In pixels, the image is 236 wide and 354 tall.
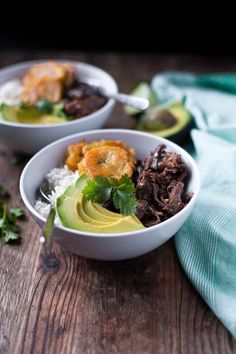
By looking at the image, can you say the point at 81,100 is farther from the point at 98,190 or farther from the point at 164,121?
the point at 98,190

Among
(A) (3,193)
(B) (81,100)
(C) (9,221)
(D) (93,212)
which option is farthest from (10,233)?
(B) (81,100)

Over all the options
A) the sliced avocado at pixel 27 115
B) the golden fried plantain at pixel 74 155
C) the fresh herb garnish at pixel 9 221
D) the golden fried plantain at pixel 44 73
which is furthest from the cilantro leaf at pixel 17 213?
the golden fried plantain at pixel 44 73

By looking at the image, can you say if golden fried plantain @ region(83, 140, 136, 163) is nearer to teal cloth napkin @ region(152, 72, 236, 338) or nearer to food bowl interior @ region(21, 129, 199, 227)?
food bowl interior @ region(21, 129, 199, 227)

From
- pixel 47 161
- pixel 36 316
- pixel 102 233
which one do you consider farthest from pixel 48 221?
pixel 47 161

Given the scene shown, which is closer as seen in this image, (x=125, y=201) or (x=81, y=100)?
(x=125, y=201)

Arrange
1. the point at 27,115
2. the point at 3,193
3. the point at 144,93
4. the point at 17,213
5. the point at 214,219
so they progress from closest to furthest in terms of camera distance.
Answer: the point at 214,219, the point at 17,213, the point at 3,193, the point at 27,115, the point at 144,93

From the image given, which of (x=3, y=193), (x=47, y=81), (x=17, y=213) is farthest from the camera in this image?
(x=47, y=81)
